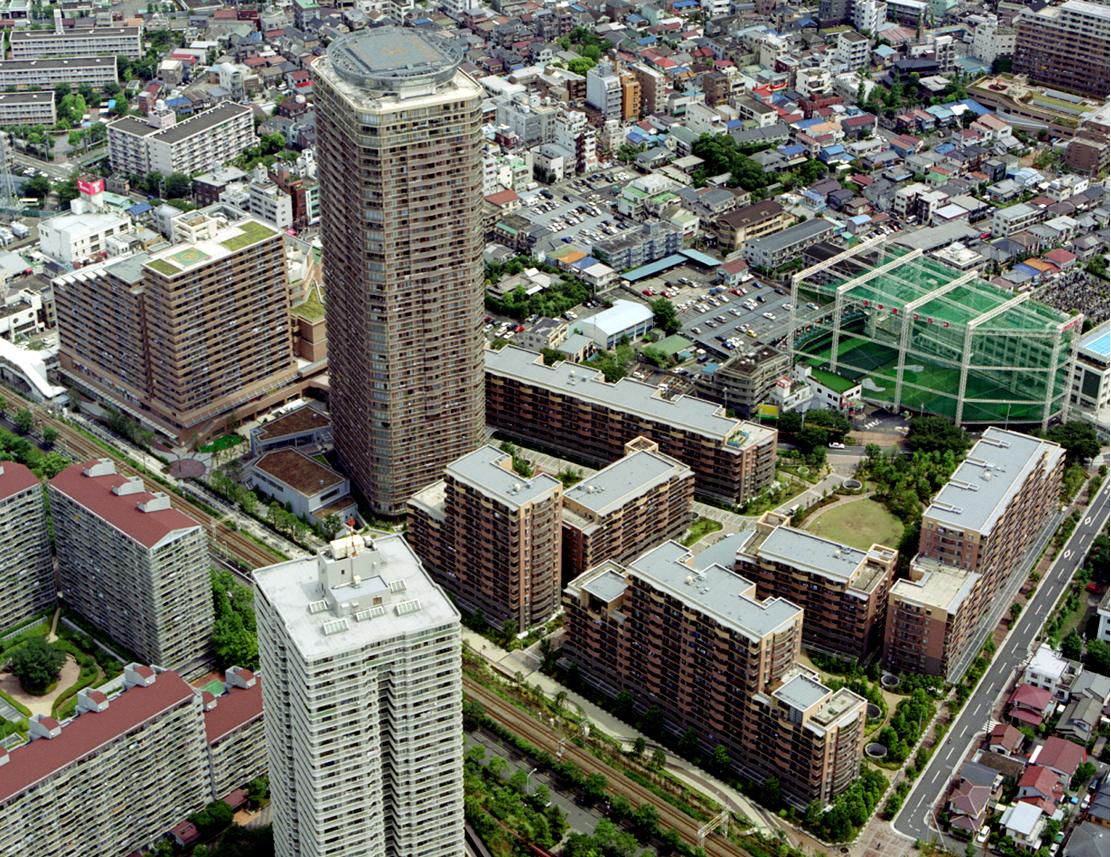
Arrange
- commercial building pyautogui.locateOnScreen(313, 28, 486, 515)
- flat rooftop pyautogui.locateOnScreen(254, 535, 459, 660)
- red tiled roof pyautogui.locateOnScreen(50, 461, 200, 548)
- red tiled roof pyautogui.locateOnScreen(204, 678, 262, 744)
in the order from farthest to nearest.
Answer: commercial building pyautogui.locateOnScreen(313, 28, 486, 515), red tiled roof pyautogui.locateOnScreen(50, 461, 200, 548), red tiled roof pyautogui.locateOnScreen(204, 678, 262, 744), flat rooftop pyautogui.locateOnScreen(254, 535, 459, 660)

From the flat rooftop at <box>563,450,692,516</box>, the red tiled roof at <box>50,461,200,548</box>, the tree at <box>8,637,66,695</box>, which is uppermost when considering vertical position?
the red tiled roof at <box>50,461,200,548</box>

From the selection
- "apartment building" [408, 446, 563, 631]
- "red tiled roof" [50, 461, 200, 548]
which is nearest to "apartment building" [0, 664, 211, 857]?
"red tiled roof" [50, 461, 200, 548]

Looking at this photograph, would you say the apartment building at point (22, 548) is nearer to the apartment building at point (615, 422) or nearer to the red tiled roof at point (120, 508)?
the red tiled roof at point (120, 508)

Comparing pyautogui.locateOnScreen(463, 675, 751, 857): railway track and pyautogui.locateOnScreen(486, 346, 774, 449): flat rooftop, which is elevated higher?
pyautogui.locateOnScreen(486, 346, 774, 449): flat rooftop

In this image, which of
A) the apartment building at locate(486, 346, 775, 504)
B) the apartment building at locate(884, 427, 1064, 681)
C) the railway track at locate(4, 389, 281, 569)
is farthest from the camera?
the apartment building at locate(486, 346, 775, 504)

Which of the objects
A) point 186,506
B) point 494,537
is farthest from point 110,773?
point 186,506

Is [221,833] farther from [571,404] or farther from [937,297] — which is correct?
[937,297]

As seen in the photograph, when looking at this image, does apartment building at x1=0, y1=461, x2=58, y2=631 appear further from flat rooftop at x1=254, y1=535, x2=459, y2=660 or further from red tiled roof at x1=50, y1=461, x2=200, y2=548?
flat rooftop at x1=254, y1=535, x2=459, y2=660

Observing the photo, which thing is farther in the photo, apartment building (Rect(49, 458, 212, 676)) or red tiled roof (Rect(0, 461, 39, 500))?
red tiled roof (Rect(0, 461, 39, 500))
